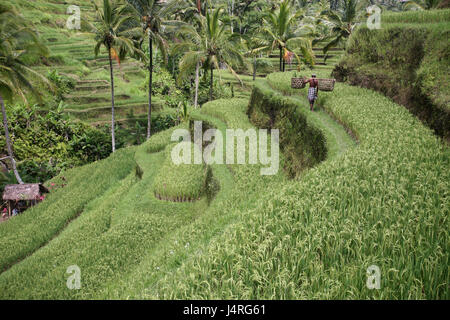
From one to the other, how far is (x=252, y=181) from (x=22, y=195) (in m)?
11.3

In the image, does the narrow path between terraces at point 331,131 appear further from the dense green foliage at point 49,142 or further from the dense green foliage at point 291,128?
the dense green foliage at point 49,142

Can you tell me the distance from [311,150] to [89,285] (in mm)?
6480

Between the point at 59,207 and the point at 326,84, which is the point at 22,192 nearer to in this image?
the point at 59,207

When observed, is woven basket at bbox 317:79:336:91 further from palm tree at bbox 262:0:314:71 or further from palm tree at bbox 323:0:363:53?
palm tree at bbox 323:0:363:53

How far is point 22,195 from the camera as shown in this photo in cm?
1327

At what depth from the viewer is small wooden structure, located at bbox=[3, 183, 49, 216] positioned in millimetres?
13273

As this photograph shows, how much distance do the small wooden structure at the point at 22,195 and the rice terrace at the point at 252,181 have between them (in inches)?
3.7

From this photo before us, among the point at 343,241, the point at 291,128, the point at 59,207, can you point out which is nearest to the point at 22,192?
the point at 59,207

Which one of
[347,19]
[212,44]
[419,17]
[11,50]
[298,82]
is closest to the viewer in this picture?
[419,17]

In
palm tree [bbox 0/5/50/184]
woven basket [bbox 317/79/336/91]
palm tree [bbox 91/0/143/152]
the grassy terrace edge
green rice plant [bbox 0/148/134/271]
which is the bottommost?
green rice plant [bbox 0/148/134/271]

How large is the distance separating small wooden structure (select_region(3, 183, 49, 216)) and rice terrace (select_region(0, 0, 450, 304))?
93 millimetres

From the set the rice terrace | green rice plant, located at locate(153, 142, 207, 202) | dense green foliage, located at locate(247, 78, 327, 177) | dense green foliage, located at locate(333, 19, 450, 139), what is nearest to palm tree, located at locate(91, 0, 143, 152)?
the rice terrace

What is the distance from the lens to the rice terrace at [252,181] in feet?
10.0
